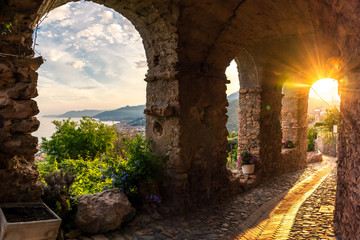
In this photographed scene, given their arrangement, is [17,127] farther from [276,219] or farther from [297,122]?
[297,122]

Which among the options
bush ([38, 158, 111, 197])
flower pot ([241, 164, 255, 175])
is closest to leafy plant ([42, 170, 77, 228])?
bush ([38, 158, 111, 197])

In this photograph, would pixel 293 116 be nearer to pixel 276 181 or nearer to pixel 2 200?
pixel 276 181

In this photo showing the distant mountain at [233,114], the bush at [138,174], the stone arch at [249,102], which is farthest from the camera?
the distant mountain at [233,114]

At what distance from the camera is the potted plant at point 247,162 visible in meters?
6.84

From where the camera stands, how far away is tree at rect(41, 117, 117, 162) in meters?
7.18

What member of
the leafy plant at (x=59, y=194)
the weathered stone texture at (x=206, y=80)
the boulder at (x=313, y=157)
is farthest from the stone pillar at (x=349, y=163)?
the boulder at (x=313, y=157)

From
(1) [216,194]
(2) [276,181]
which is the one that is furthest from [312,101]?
(1) [216,194]

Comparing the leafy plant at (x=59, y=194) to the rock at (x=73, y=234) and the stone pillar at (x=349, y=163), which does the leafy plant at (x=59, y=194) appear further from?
the stone pillar at (x=349, y=163)

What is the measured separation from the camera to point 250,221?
14.4ft

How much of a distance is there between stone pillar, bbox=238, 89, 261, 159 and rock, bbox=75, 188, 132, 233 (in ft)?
14.4

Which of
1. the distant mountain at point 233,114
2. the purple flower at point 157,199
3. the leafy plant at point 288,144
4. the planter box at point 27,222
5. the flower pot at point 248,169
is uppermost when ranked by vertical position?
the distant mountain at point 233,114

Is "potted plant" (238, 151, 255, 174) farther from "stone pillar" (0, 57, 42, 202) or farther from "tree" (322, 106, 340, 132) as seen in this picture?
"tree" (322, 106, 340, 132)

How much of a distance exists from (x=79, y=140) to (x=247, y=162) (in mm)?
4557

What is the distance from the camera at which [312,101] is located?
29828 mm
